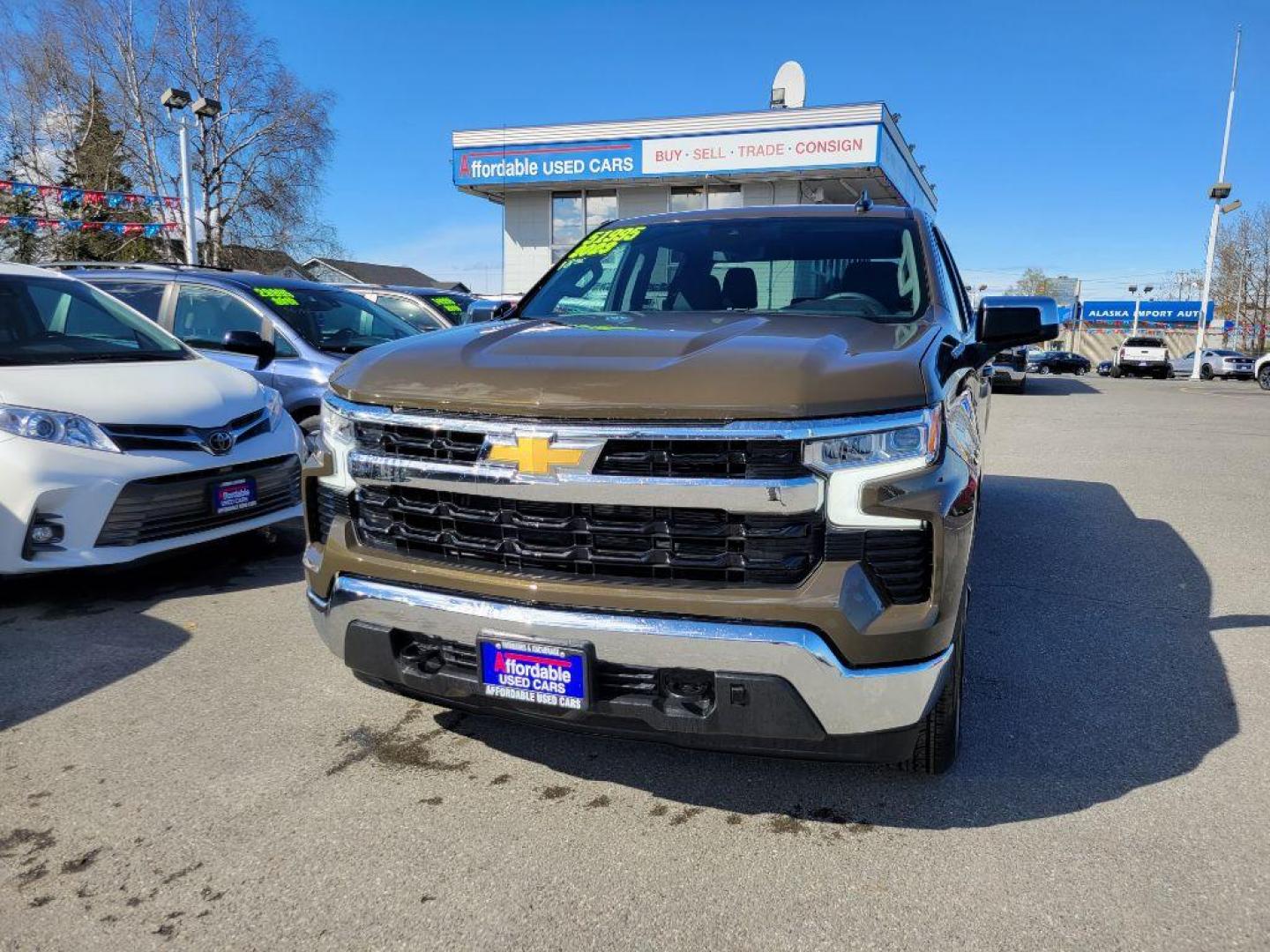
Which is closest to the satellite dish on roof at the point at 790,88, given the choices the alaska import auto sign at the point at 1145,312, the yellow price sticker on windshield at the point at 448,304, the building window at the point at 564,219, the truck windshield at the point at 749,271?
the building window at the point at 564,219

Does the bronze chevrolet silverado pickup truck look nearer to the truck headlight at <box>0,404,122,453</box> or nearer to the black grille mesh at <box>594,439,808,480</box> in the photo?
the black grille mesh at <box>594,439,808,480</box>

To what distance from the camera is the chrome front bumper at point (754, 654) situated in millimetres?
2086

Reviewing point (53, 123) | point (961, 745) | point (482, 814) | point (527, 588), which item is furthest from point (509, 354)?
point (53, 123)

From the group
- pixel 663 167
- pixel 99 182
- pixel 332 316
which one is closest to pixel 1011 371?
pixel 663 167

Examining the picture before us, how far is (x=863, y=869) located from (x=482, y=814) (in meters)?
1.09

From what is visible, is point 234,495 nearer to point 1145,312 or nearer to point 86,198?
point 86,198

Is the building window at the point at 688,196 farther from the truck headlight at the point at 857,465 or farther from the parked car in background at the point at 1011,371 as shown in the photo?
the truck headlight at the point at 857,465

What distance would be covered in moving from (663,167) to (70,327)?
72.9 feet

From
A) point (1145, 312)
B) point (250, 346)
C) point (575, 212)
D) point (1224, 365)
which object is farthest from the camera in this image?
point (1145, 312)

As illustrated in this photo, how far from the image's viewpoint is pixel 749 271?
362 cm

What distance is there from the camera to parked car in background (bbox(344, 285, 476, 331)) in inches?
450

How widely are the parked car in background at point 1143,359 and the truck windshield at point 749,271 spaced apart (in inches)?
1510

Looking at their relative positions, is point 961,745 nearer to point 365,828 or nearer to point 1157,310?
point 365,828

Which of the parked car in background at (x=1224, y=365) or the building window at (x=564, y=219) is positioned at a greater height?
the building window at (x=564, y=219)
